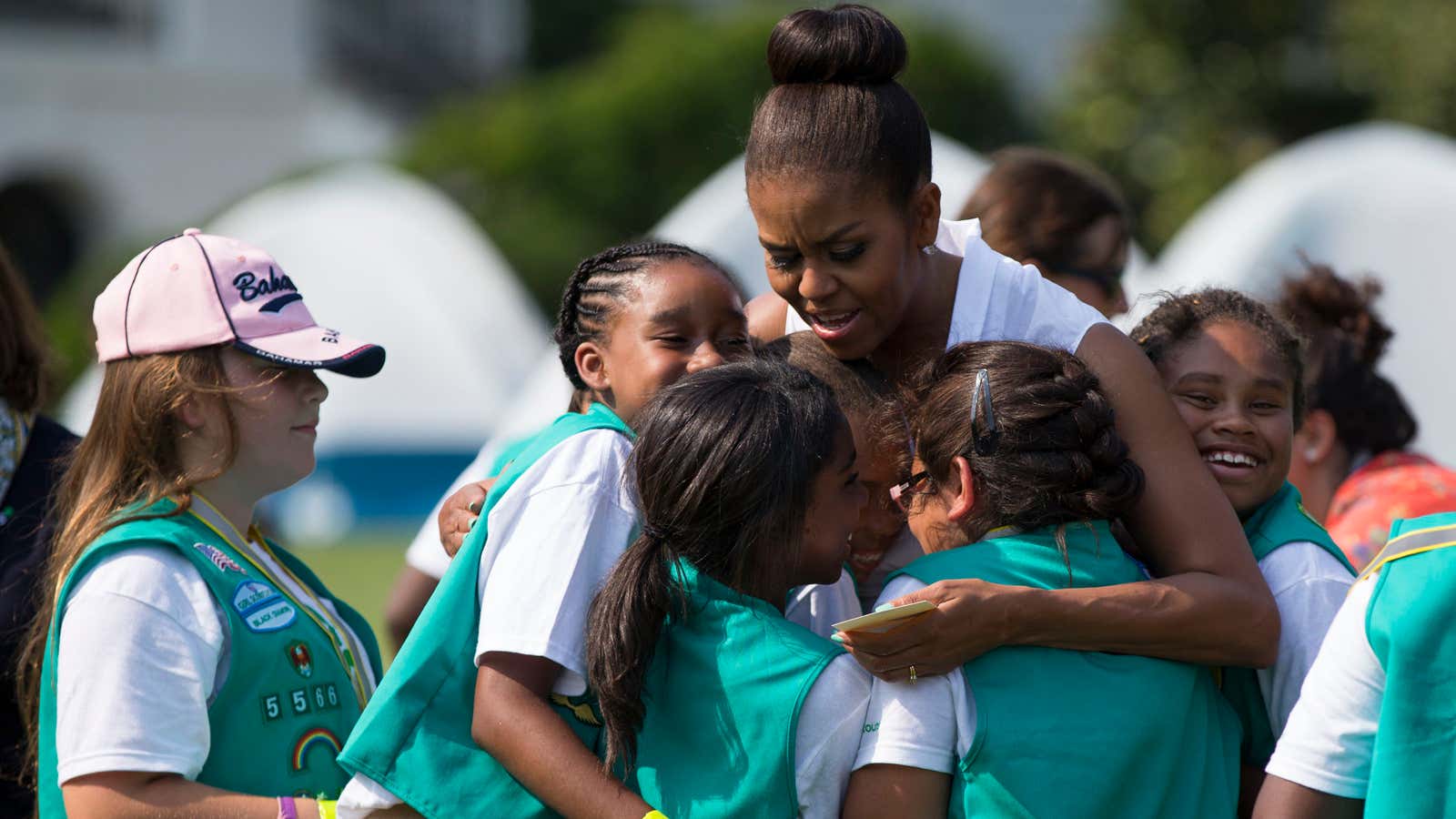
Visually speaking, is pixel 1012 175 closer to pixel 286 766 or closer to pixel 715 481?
pixel 715 481

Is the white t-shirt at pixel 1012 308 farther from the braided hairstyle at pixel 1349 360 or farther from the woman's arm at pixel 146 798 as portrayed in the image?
the braided hairstyle at pixel 1349 360

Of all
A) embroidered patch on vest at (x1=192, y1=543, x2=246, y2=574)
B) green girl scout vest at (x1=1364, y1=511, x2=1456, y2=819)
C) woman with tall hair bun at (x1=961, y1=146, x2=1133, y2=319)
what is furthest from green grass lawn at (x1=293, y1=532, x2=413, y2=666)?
green girl scout vest at (x1=1364, y1=511, x2=1456, y2=819)

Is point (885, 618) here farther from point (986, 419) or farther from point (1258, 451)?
point (1258, 451)

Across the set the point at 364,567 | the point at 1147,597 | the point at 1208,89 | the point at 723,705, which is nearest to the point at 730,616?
the point at 723,705

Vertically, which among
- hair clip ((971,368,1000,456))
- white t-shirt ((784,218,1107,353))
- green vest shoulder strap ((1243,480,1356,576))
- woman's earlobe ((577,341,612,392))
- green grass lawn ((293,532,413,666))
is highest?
white t-shirt ((784,218,1107,353))

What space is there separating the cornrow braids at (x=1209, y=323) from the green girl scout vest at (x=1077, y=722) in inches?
24.1

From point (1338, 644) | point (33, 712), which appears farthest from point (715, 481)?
point (33, 712)

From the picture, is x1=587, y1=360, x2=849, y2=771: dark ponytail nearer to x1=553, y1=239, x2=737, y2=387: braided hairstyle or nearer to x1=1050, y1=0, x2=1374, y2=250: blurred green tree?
x1=553, y1=239, x2=737, y2=387: braided hairstyle

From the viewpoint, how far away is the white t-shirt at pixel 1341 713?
2.28m

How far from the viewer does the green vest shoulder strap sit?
9.36 feet

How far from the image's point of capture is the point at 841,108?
2795 millimetres

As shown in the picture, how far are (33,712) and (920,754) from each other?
175 cm

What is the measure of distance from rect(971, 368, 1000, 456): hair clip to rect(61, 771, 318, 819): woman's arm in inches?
51.6

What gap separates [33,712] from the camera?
3.09 metres
